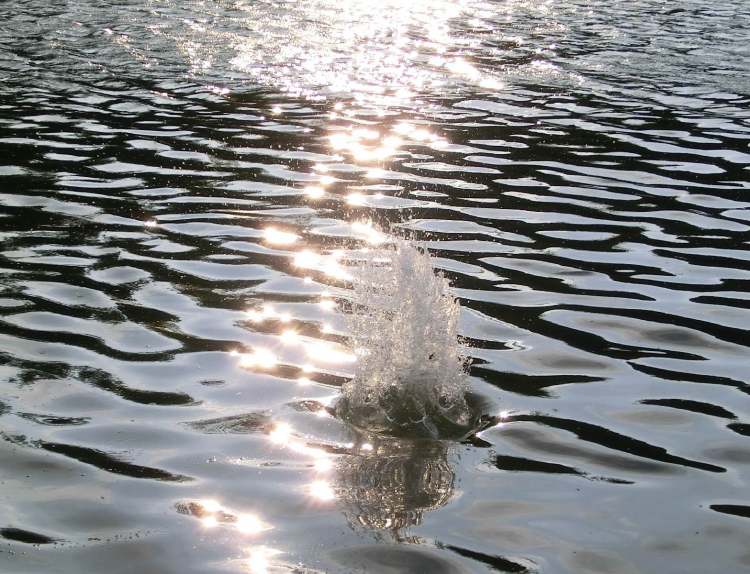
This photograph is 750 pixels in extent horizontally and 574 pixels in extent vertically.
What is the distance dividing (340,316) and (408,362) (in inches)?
58.9

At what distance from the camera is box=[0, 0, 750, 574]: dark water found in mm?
4203

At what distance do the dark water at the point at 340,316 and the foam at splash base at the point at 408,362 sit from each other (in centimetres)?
15

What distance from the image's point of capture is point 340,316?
21.4ft

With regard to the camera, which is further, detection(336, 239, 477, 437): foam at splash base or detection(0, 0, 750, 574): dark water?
detection(336, 239, 477, 437): foam at splash base

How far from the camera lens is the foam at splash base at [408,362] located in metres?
5.10

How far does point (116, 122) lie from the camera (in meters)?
12.0

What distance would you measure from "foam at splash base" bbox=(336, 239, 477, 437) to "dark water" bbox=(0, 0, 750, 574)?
155mm

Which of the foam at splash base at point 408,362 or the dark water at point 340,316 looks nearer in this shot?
the dark water at point 340,316

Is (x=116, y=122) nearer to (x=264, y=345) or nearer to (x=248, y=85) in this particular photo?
(x=248, y=85)

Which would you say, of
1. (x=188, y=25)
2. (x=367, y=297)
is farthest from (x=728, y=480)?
(x=188, y=25)

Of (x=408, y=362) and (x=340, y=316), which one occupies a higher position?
(x=408, y=362)

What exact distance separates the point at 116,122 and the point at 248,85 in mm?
3061

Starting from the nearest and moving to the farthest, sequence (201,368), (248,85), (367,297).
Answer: (367,297)
(201,368)
(248,85)

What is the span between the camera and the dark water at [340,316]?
13.8 ft
